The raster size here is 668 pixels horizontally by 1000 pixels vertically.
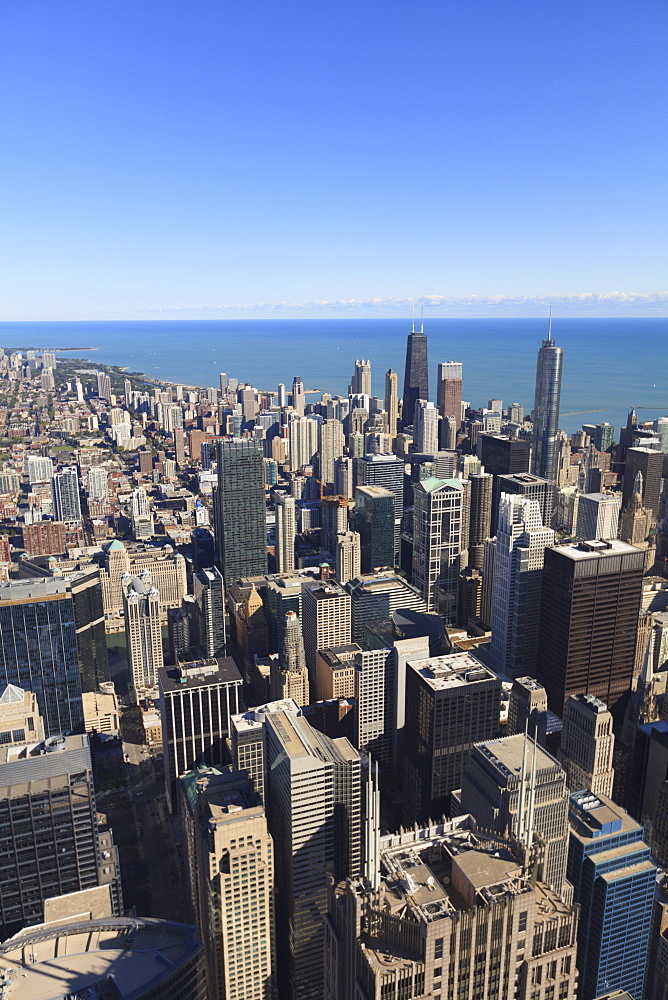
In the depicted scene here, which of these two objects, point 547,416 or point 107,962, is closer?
point 107,962

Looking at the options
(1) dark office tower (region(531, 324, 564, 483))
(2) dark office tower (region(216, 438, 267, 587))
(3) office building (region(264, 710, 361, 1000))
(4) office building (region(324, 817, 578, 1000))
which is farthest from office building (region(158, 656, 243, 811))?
(1) dark office tower (region(531, 324, 564, 483))

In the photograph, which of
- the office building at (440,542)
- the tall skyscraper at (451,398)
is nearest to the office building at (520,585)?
the office building at (440,542)


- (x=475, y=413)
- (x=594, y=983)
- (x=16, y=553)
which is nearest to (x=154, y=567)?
(x=16, y=553)

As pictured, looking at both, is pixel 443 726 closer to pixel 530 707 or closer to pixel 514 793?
pixel 530 707

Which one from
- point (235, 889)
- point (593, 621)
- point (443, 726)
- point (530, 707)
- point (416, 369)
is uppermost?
point (416, 369)

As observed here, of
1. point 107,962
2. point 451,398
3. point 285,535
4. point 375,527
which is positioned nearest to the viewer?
point 107,962

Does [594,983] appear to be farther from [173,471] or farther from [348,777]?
[173,471]

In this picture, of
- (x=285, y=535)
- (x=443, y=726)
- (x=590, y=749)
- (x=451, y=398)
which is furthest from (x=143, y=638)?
(x=451, y=398)

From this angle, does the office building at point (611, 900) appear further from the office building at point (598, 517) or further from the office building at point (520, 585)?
the office building at point (598, 517)

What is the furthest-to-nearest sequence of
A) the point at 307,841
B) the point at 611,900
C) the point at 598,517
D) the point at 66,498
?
1. the point at 66,498
2. the point at 598,517
3. the point at 307,841
4. the point at 611,900
